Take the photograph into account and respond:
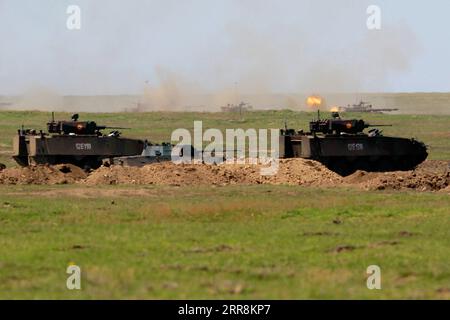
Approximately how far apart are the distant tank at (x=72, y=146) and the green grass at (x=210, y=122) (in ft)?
110

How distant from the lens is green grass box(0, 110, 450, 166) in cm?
9550

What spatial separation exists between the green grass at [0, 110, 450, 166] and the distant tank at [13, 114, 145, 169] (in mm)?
33429

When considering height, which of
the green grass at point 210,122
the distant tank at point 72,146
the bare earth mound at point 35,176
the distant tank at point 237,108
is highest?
the distant tank at point 72,146

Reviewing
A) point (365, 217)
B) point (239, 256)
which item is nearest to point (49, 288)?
point (239, 256)

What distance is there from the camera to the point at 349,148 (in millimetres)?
50219

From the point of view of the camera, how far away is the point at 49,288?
16.2m

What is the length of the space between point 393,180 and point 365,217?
13239 millimetres

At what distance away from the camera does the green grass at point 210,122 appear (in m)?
95.5

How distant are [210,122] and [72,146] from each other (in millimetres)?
63699
